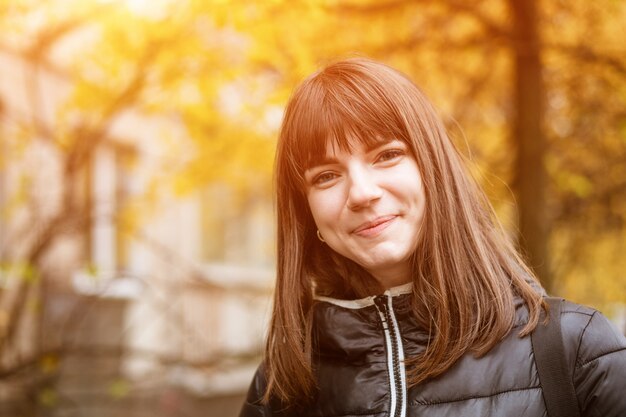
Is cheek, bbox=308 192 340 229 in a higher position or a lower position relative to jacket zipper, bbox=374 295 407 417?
higher

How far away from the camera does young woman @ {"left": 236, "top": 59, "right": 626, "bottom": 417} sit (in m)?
2.21

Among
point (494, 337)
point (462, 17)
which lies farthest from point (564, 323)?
point (462, 17)

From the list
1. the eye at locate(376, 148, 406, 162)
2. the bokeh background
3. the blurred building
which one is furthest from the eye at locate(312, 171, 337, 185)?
the blurred building

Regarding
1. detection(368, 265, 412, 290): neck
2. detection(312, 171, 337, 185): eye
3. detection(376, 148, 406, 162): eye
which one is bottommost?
detection(368, 265, 412, 290): neck

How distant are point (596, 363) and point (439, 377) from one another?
376mm

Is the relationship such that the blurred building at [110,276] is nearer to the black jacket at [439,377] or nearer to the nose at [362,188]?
the black jacket at [439,377]

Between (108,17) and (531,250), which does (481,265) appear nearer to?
(531,250)

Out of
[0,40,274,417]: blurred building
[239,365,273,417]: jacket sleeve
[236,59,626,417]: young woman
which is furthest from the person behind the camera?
[0,40,274,417]: blurred building

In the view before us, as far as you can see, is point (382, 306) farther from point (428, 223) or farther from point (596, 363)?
point (596, 363)

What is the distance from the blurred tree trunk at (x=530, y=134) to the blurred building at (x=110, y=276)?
1.77m

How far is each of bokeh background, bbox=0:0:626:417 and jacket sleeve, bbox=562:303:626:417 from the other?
2953 mm

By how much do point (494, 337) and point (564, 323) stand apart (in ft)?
0.55

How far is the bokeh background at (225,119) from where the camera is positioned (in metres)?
5.96

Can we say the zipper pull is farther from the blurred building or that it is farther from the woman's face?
the blurred building
